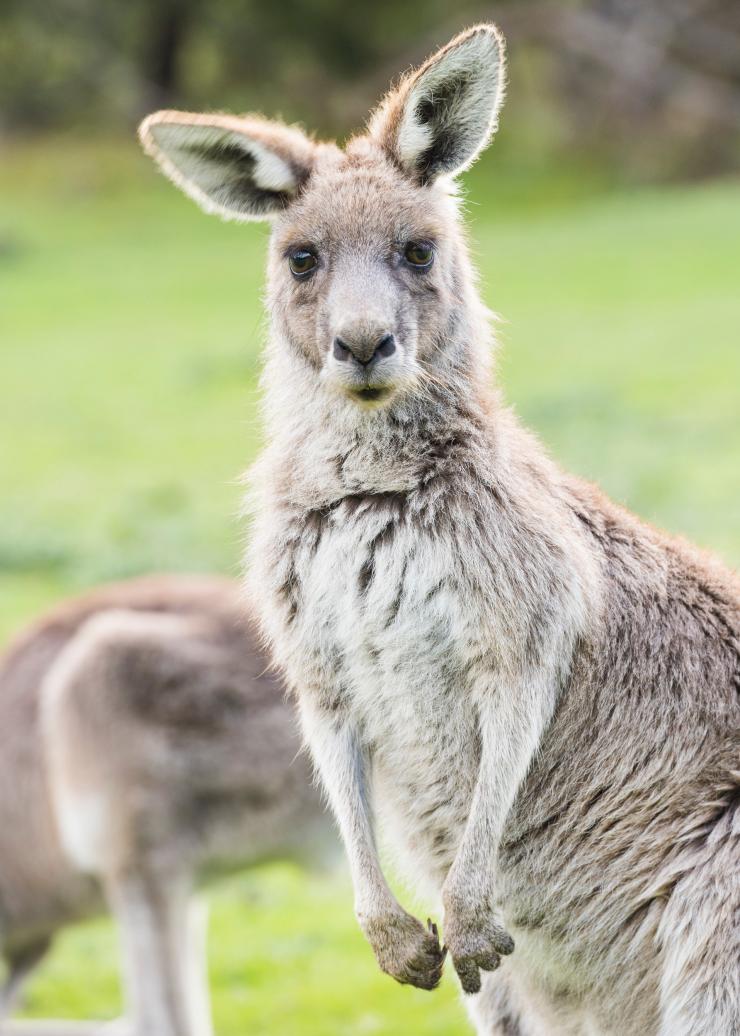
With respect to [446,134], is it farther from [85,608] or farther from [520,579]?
[85,608]

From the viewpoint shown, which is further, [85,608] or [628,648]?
[85,608]

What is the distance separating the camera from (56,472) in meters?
12.5

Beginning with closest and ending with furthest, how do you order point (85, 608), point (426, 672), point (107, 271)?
point (426, 672)
point (85, 608)
point (107, 271)

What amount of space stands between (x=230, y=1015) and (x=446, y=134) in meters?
3.66

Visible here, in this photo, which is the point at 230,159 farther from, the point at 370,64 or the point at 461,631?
the point at 370,64

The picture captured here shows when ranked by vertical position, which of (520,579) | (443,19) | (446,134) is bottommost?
(520,579)

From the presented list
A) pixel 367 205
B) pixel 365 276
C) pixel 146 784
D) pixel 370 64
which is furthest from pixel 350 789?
pixel 370 64

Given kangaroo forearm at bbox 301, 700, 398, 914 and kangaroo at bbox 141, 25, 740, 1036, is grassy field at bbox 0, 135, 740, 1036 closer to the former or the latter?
kangaroo at bbox 141, 25, 740, 1036

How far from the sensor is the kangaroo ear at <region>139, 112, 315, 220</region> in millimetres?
3725

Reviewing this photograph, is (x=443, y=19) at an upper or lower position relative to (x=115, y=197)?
upper

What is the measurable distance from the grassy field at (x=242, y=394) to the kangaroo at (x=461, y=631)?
0.73 metres

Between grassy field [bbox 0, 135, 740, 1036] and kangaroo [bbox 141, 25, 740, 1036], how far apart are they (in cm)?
73

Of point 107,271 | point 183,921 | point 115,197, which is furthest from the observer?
point 115,197

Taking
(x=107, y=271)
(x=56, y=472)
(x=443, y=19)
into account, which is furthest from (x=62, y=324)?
(x=443, y=19)
